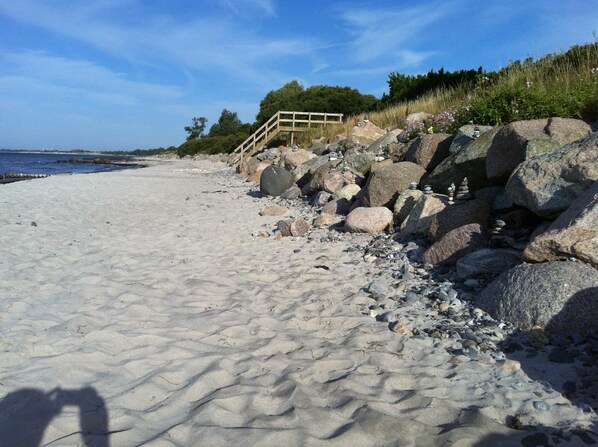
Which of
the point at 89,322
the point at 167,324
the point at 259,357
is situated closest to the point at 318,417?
the point at 259,357

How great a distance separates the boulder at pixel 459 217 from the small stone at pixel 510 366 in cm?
254

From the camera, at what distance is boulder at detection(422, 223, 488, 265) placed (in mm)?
4762

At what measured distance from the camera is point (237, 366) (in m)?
3.07

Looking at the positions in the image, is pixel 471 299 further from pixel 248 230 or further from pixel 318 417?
pixel 248 230

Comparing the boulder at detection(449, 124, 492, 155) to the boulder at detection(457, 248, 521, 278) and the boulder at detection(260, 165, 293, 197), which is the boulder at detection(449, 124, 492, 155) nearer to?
the boulder at detection(457, 248, 521, 278)

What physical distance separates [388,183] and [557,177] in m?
3.34

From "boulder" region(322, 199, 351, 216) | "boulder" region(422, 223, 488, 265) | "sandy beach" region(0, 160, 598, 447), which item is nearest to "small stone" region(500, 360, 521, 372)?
"sandy beach" region(0, 160, 598, 447)

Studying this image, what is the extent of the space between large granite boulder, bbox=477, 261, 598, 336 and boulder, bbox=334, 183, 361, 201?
531 centimetres

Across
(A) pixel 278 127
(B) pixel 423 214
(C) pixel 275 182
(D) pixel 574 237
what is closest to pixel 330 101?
(A) pixel 278 127

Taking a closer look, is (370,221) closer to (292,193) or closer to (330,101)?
(292,193)

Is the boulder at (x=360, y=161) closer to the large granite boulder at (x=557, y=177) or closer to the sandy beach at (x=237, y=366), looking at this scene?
the sandy beach at (x=237, y=366)

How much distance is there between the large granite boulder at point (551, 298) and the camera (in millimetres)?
3078

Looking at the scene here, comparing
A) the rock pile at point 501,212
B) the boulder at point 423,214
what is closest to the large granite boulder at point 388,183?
the rock pile at point 501,212

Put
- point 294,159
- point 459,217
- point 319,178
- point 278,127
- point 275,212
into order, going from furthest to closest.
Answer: point 278,127 < point 294,159 < point 319,178 < point 275,212 < point 459,217
